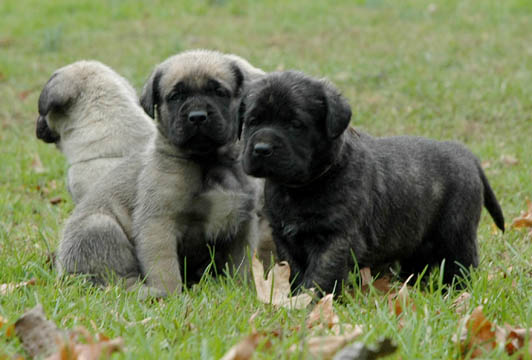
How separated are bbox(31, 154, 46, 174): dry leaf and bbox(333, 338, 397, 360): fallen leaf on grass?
16.5 ft

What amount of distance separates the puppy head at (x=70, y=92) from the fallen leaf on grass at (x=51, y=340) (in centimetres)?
291

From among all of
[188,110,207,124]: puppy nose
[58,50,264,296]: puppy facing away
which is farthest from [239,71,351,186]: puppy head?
[58,50,264,296]: puppy facing away

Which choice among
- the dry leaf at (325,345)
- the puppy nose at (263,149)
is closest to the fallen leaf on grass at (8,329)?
the dry leaf at (325,345)

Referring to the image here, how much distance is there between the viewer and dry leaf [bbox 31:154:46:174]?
22.4 feet

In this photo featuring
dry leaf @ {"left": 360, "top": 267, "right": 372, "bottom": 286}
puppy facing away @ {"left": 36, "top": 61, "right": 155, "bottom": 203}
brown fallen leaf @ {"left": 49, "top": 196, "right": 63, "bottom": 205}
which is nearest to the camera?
dry leaf @ {"left": 360, "top": 267, "right": 372, "bottom": 286}

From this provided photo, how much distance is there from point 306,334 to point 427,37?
8.65m

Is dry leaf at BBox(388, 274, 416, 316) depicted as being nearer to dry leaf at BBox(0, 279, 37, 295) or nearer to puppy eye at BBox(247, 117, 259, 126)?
puppy eye at BBox(247, 117, 259, 126)

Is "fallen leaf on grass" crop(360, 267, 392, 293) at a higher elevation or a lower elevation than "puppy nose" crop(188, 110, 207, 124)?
lower

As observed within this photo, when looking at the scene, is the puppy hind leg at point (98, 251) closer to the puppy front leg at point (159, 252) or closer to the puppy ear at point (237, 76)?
the puppy front leg at point (159, 252)

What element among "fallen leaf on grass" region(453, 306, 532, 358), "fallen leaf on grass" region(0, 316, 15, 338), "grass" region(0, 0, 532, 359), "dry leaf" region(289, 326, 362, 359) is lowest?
"grass" region(0, 0, 532, 359)

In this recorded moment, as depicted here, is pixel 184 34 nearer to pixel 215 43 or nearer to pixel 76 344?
pixel 215 43

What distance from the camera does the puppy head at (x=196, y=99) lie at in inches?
166

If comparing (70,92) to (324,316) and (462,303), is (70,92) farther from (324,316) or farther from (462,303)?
(462,303)

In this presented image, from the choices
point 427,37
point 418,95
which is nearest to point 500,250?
point 418,95
